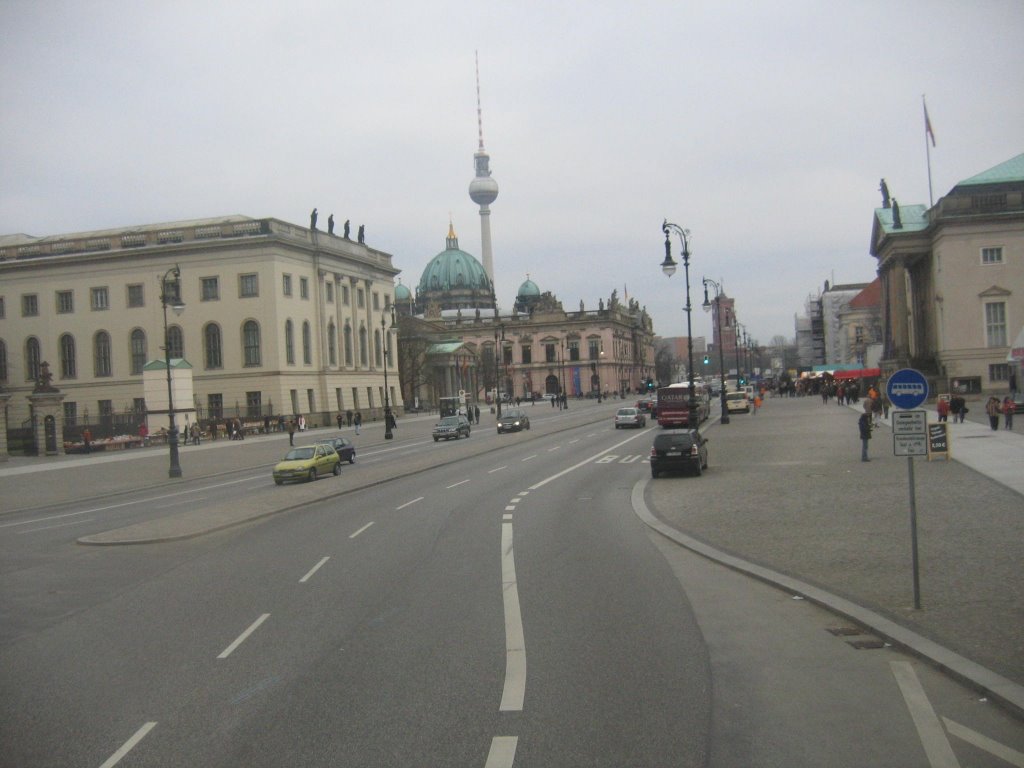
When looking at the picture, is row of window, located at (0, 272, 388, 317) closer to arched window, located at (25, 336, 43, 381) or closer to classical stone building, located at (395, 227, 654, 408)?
arched window, located at (25, 336, 43, 381)

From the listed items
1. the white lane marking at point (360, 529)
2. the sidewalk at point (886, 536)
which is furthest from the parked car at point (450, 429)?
the white lane marking at point (360, 529)

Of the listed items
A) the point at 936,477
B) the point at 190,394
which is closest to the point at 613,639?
the point at 936,477

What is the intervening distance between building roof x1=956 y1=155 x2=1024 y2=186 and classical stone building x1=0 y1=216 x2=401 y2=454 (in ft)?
151

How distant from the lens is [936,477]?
973 inches

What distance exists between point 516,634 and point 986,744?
15.7 feet

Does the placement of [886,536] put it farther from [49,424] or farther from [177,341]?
[177,341]

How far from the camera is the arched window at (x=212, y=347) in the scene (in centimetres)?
8356

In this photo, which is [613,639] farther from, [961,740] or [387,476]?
[387,476]

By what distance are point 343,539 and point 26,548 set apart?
22.1 feet

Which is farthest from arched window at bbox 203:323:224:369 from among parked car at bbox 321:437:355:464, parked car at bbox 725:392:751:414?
parked car at bbox 321:437:355:464

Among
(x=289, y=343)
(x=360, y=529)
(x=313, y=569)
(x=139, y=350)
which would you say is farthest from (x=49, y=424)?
(x=313, y=569)

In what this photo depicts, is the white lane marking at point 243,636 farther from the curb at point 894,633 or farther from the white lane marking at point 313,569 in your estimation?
the curb at point 894,633

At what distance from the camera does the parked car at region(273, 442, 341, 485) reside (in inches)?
1298

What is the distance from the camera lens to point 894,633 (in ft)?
32.7
